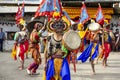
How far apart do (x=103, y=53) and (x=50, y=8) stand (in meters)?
2.99

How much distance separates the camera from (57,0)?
16.8 m

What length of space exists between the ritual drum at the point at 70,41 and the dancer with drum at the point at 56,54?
209 mm

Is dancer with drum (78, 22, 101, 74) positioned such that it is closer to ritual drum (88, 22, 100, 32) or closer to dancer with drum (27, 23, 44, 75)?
ritual drum (88, 22, 100, 32)

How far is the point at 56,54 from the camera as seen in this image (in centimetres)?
852

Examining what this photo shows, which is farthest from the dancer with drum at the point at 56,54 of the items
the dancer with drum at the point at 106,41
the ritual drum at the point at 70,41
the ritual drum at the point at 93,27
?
the dancer with drum at the point at 106,41

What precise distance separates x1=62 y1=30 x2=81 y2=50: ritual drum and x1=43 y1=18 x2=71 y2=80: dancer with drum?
21cm

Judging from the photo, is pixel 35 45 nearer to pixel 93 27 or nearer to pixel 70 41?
pixel 93 27

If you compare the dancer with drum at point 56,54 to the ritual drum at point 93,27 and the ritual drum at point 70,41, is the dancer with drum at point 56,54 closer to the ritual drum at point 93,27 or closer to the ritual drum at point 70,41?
the ritual drum at point 70,41

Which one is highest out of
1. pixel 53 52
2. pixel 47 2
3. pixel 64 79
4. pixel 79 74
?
pixel 47 2

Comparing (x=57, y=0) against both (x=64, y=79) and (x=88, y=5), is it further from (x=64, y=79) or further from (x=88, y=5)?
(x=88, y=5)

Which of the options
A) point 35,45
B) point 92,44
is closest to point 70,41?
point 35,45

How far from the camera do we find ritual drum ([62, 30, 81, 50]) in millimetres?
8320

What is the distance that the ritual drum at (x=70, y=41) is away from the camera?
8.32 meters

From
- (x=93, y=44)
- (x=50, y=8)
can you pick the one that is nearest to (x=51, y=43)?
(x=93, y=44)
